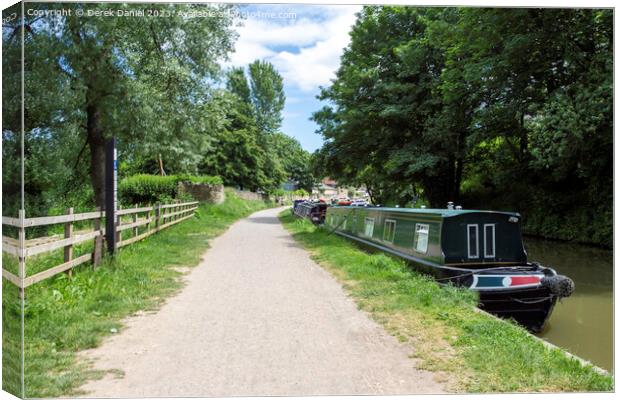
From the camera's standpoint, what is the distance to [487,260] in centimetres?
823

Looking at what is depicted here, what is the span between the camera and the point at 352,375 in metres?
3.66

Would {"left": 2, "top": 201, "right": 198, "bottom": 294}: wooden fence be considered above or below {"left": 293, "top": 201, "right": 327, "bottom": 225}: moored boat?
above

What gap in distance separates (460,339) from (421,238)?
463 cm

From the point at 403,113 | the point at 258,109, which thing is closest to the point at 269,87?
the point at 258,109

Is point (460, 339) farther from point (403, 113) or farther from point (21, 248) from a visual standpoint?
point (403, 113)

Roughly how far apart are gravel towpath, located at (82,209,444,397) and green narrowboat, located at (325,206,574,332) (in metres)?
2.00

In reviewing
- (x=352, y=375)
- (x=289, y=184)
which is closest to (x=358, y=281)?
(x=352, y=375)

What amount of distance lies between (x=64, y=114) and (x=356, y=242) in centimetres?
950

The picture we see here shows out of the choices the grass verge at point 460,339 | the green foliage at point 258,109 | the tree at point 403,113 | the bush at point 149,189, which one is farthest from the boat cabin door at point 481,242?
the bush at point 149,189

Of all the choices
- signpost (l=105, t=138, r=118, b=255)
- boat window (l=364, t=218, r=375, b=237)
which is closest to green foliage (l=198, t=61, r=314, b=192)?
signpost (l=105, t=138, r=118, b=255)

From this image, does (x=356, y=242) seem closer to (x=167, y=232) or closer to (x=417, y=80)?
(x=167, y=232)

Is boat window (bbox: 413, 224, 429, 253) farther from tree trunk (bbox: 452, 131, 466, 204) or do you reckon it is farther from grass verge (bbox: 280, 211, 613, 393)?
tree trunk (bbox: 452, 131, 466, 204)

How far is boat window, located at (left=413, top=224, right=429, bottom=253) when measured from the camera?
354 inches

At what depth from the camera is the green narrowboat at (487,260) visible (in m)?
7.39
